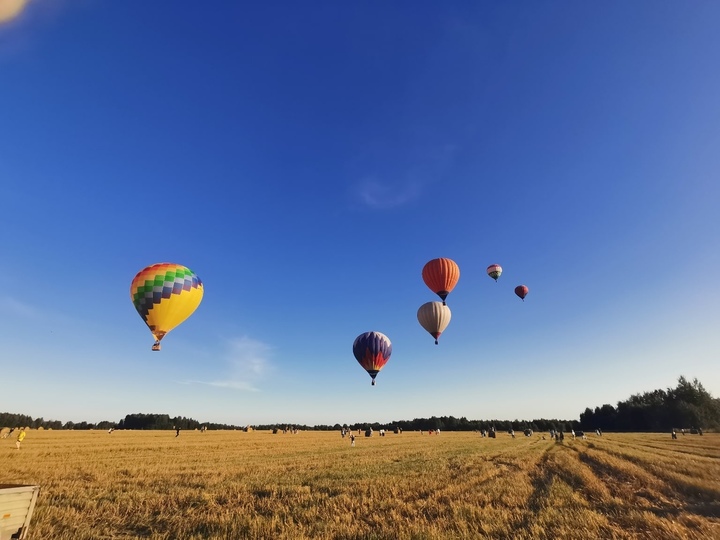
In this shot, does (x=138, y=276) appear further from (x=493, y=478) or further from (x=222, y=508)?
(x=493, y=478)

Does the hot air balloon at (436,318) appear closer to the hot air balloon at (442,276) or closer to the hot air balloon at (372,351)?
the hot air balloon at (442,276)

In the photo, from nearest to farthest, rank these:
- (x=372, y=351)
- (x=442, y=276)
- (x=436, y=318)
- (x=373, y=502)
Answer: (x=373, y=502) < (x=442, y=276) < (x=436, y=318) < (x=372, y=351)

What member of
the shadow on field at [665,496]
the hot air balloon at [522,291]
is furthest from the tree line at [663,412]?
the shadow on field at [665,496]

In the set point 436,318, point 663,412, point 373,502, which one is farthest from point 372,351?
point 663,412

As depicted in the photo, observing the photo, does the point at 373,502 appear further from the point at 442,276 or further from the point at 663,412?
the point at 663,412

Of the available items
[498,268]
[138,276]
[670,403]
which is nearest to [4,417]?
[138,276]
